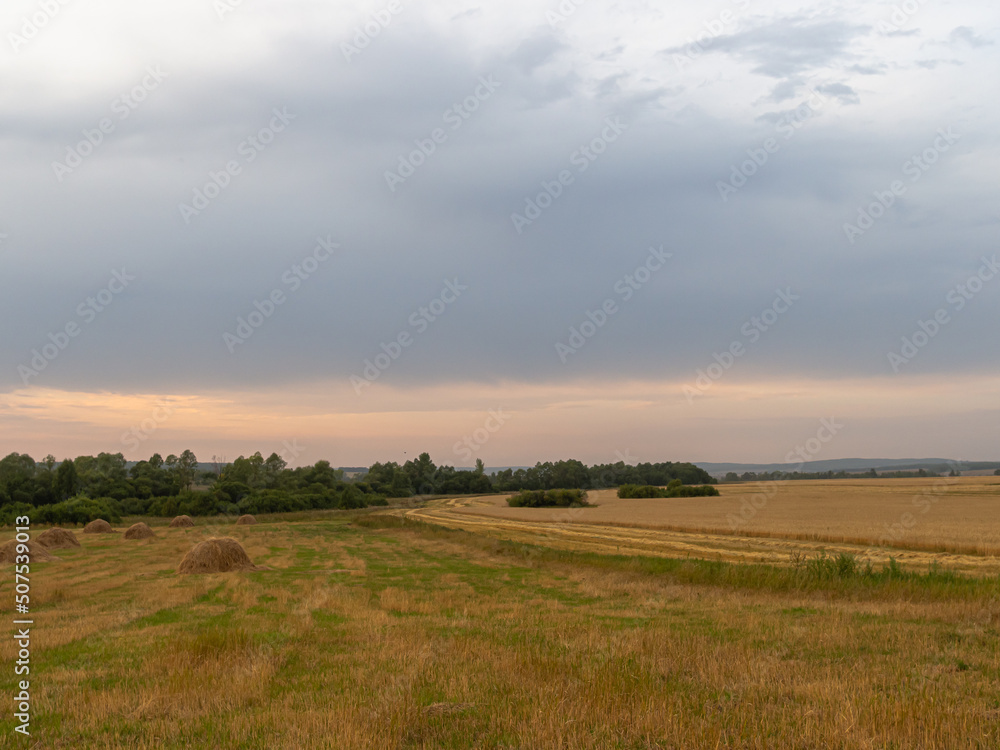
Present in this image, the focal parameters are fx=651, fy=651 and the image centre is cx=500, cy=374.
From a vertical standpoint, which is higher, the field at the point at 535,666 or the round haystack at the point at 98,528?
the field at the point at 535,666

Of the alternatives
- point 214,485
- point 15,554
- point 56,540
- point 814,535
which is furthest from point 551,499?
point 15,554

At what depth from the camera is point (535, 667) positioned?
29.7 ft

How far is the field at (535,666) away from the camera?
258 inches

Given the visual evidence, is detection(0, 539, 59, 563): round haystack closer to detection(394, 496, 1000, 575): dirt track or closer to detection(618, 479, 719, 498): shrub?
detection(394, 496, 1000, 575): dirt track

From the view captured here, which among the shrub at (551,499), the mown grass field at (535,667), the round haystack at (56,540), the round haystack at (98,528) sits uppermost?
the mown grass field at (535,667)

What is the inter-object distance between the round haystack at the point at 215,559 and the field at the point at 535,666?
343 inches

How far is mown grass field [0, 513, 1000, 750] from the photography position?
6.55 m

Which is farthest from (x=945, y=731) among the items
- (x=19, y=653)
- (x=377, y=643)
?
(x=19, y=653)

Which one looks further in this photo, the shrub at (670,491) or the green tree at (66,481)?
the shrub at (670,491)

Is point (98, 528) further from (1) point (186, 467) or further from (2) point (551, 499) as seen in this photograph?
(1) point (186, 467)

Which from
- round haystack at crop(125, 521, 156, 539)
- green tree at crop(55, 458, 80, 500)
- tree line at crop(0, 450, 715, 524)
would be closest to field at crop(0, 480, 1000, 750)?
round haystack at crop(125, 521, 156, 539)

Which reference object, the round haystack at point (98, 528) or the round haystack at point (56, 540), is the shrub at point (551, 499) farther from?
the round haystack at point (56, 540)

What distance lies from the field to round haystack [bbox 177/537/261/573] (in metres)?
8.70

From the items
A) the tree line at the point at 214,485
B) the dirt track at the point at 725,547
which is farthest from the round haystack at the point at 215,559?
the tree line at the point at 214,485
